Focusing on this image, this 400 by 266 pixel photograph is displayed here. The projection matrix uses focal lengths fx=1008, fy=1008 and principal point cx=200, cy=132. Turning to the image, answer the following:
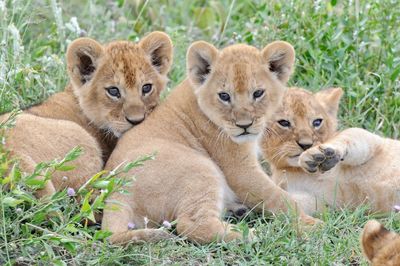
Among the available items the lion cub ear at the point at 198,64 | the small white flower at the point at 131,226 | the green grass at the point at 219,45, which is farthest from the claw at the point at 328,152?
the small white flower at the point at 131,226

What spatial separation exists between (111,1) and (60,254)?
5.29 metres

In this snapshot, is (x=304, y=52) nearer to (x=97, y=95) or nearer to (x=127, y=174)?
(x=97, y=95)

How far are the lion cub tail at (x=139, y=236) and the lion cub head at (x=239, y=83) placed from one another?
1235 mm

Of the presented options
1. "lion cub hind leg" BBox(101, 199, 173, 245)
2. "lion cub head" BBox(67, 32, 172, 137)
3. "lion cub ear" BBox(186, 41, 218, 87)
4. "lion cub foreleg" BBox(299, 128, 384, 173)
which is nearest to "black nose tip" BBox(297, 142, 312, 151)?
"lion cub foreleg" BBox(299, 128, 384, 173)

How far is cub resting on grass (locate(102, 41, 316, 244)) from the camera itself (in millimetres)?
6062

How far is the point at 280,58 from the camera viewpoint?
700cm

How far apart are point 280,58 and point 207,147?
0.83 m

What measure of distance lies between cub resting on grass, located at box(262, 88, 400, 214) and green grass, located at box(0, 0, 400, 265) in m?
0.25

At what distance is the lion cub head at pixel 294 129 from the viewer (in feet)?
22.6

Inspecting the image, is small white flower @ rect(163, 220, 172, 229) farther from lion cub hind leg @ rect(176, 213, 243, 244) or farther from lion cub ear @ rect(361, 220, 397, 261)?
lion cub ear @ rect(361, 220, 397, 261)

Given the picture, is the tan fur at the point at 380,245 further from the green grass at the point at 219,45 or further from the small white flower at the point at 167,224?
the small white flower at the point at 167,224

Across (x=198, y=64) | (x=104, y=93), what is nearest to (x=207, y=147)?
(x=198, y=64)

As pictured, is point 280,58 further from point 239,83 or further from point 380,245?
point 380,245

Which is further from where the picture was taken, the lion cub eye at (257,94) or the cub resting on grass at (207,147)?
the lion cub eye at (257,94)
